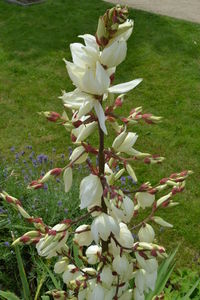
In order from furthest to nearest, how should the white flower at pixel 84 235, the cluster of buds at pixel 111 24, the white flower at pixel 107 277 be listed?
the white flower at pixel 84 235
the white flower at pixel 107 277
the cluster of buds at pixel 111 24

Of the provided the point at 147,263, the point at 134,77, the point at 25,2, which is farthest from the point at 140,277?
the point at 25,2

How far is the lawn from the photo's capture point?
17.1 ft

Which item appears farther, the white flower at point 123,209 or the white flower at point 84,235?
the white flower at point 84,235

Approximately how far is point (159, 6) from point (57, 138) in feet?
18.0

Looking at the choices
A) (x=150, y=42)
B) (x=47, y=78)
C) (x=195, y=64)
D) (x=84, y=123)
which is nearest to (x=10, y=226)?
(x=84, y=123)

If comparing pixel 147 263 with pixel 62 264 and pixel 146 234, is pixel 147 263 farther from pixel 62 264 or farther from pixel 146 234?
pixel 62 264

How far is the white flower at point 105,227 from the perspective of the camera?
1.63m

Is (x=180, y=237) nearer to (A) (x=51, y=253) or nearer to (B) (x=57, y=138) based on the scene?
(B) (x=57, y=138)

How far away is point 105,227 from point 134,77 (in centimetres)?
568

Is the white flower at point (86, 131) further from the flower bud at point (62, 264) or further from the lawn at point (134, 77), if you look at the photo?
the lawn at point (134, 77)

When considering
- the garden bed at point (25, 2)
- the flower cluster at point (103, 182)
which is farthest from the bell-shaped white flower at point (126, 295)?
the garden bed at point (25, 2)

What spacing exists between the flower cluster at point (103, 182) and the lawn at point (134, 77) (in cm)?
234

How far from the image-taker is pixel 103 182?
5.42 feet

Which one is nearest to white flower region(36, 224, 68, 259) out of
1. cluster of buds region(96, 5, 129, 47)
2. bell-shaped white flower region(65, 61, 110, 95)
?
bell-shaped white flower region(65, 61, 110, 95)
